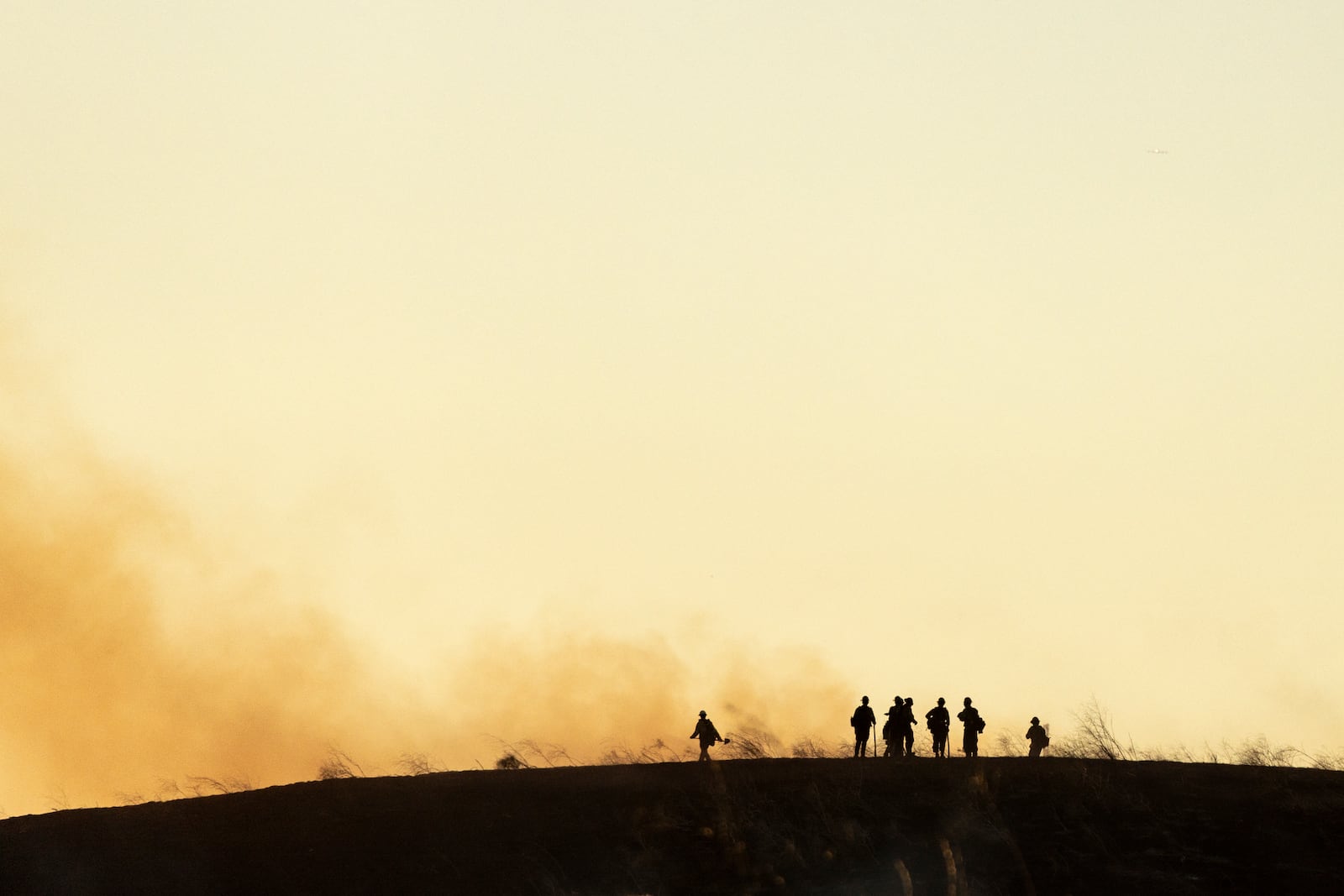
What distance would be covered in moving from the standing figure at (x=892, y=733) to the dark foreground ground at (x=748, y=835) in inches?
114

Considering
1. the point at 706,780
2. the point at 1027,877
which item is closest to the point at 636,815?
the point at 706,780

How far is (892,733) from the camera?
39.7m

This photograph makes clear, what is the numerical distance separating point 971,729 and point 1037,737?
131cm

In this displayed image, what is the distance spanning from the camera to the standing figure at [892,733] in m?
39.7

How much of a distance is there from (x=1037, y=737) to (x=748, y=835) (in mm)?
8253

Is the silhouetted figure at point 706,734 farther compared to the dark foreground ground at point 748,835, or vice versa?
the silhouetted figure at point 706,734

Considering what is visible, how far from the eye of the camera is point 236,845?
116 ft

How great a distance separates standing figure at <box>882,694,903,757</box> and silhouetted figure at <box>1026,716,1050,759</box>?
2648 mm

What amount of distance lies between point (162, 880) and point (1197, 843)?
17.9 m

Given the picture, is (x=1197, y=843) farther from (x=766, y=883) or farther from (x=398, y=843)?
(x=398, y=843)

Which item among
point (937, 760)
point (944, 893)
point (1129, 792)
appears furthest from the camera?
point (937, 760)

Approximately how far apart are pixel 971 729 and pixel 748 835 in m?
7.47

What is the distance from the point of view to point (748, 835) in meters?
33.4

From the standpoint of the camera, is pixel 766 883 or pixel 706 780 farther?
pixel 706 780
